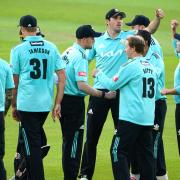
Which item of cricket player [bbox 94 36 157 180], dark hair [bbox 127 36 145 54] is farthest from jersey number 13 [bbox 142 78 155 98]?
dark hair [bbox 127 36 145 54]

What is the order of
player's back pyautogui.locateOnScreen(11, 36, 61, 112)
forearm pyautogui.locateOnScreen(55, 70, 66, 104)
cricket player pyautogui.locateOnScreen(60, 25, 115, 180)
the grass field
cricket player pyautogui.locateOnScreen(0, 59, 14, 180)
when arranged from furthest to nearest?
the grass field < cricket player pyautogui.locateOnScreen(60, 25, 115, 180) < forearm pyautogui.locateOnScreen(55, 70, 66, 104) < player's back pyautogui.locateOnScreen(11, 36, 61, 112) < cricket player pyautogui.locateOnScreen(0, 59, 14, 180)

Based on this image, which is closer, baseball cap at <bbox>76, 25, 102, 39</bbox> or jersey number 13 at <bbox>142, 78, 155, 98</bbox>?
jersey number 13 at <bbox>142, 78, 155, 98</bbox>

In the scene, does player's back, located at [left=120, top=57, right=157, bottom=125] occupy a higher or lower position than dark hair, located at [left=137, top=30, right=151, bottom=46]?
lower

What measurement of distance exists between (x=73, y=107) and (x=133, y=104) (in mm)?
1253

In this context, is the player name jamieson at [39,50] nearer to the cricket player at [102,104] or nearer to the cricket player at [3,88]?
the cricket player at [3,88]

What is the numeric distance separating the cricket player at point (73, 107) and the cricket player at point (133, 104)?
33.9 inches

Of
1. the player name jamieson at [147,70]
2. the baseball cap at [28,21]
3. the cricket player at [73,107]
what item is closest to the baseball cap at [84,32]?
the cricket player at [73,107]

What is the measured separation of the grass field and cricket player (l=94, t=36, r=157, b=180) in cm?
159

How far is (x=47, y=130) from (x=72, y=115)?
12.7 feet

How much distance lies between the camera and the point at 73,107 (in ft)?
37.2

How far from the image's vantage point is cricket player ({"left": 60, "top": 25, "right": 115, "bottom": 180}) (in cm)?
1130

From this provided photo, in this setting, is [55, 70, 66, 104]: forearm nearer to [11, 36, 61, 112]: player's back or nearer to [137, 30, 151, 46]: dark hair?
[11, 36, 61, 112]: player's back

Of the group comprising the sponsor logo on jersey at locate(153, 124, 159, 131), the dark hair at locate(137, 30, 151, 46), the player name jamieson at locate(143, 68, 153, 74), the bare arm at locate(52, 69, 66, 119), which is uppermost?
the dark hair at locate(137, 30, 151, 46)

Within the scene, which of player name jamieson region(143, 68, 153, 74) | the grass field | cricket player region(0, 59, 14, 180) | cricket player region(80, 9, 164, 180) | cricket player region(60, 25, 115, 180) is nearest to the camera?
cricket player region(0, 59, 14, 180)
